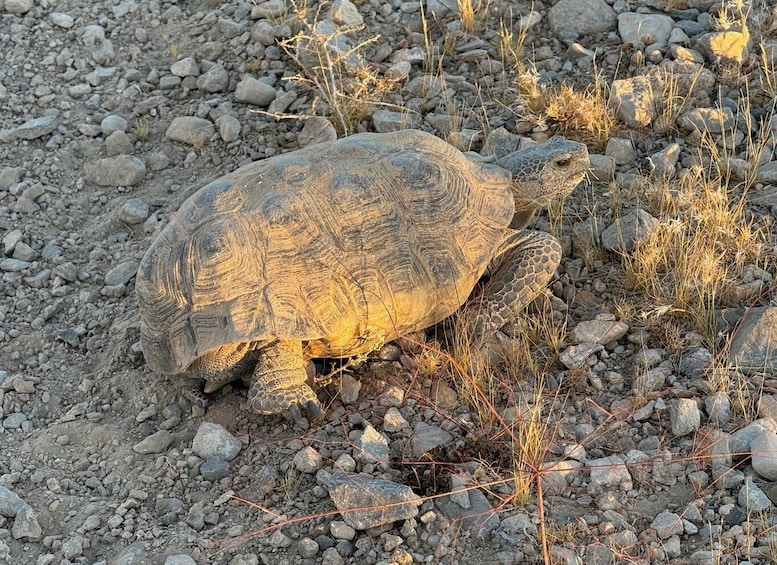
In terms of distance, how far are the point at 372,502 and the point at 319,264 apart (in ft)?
4.41

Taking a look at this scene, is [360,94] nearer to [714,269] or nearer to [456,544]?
[714,269]

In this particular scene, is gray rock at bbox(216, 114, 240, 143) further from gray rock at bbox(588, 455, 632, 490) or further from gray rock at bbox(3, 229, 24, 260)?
gray rock at bbox(588, 455, 632, 490)

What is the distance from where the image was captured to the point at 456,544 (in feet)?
13.4

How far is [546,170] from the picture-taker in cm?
583

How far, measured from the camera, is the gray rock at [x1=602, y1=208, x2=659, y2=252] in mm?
5727

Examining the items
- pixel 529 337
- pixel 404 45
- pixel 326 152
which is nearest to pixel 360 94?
pixel 404 45

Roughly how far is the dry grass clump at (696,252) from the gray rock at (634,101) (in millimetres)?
804

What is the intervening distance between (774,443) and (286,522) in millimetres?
2207

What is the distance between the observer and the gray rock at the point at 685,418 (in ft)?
15.0

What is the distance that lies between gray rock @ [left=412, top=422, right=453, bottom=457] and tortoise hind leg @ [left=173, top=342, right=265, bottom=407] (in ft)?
3.07

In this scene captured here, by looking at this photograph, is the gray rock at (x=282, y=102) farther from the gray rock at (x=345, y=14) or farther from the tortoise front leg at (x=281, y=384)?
the tortoise front leg at (x=281, y=384)

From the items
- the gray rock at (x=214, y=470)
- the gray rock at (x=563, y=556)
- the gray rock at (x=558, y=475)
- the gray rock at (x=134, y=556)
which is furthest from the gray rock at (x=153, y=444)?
the gray rock at (x=563, y=556)

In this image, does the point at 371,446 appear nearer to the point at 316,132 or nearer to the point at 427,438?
the point at 427,438

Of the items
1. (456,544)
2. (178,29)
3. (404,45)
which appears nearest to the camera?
(456,544)
